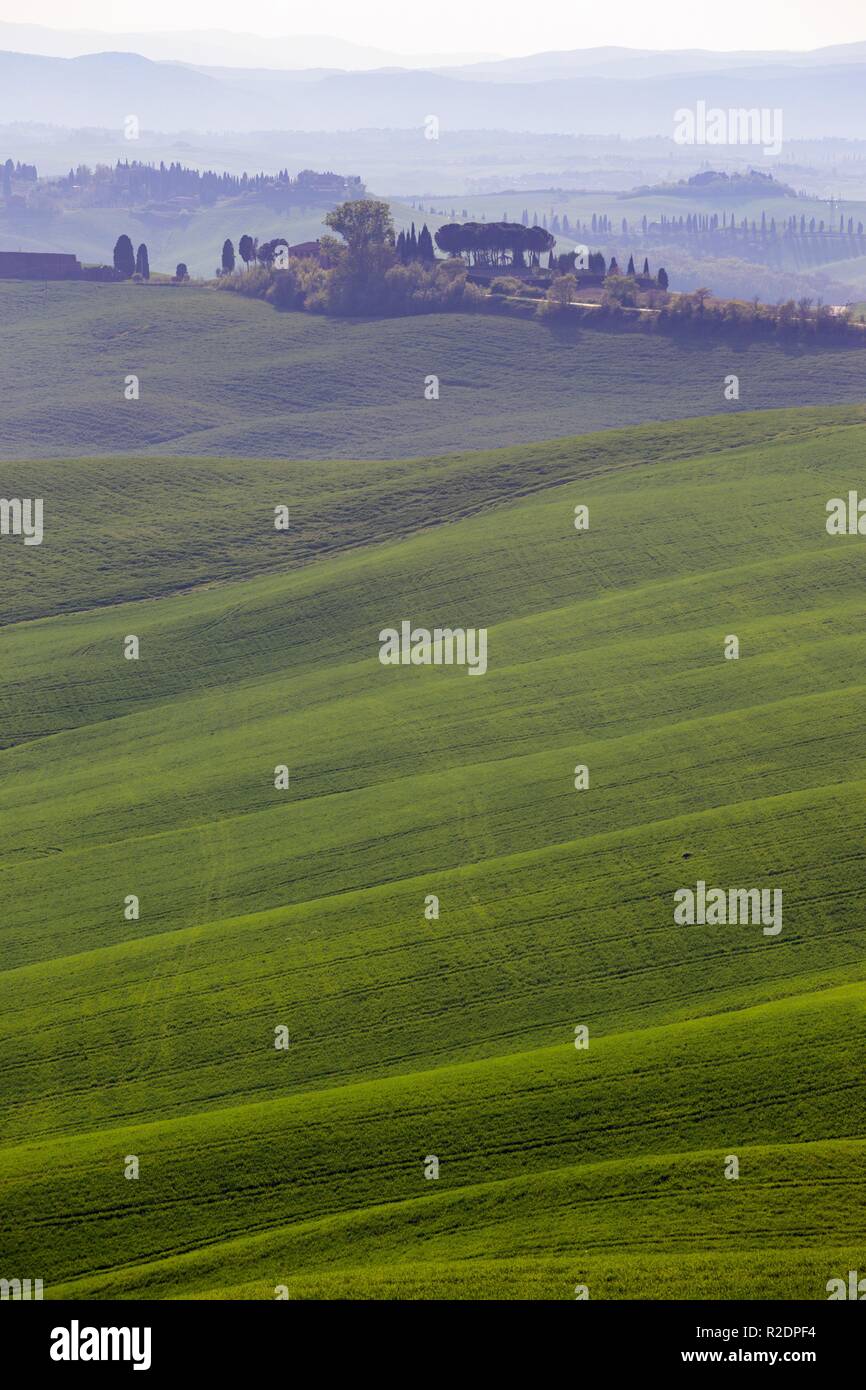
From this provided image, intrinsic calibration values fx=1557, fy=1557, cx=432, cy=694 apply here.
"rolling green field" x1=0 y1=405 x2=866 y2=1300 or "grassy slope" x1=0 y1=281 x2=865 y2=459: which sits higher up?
"grassy slope" x1=0 y1=281 x2=865 y2=459

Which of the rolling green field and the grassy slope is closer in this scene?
the rolling green field

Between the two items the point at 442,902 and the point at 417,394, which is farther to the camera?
the point at 417,394

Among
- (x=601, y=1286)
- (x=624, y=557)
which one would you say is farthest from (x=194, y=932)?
(x=624, y=557)

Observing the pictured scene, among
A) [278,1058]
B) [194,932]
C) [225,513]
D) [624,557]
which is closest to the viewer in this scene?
Result: [278,1058]

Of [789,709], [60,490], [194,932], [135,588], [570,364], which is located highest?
[570,364]

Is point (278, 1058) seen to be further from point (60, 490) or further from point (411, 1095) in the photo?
point (60, 490)
